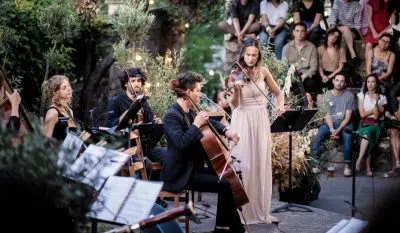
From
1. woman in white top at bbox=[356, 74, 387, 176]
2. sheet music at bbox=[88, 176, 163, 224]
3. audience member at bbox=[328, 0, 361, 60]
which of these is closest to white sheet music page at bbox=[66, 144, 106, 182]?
sheet music at bbox=[88, 176, 163, 224]

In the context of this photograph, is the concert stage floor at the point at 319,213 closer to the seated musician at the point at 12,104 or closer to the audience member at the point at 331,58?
the audience member at the point at 331,58

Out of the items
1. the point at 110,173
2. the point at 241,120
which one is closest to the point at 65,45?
the point at 241,120

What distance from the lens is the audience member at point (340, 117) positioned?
13132 mm

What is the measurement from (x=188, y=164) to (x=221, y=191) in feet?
1.27

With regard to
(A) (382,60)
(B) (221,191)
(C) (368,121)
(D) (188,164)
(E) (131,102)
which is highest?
(A) (382,60)

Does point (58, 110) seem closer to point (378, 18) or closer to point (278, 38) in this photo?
point (278, 38)

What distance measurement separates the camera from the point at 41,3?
540 inches

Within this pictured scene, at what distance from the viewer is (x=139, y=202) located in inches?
169

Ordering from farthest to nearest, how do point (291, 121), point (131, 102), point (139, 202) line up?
point (131, 102) → point (291, 121) → point (139, 202)

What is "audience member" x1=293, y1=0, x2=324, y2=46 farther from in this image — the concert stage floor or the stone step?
the concert stage floor

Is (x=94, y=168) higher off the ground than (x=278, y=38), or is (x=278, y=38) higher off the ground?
(x=278, y=38)

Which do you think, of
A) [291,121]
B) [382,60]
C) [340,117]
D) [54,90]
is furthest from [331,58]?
[54,90]

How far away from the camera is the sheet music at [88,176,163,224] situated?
166 inches

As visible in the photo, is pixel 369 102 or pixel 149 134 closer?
pixel 149 134
